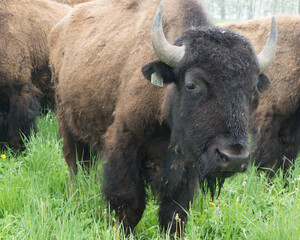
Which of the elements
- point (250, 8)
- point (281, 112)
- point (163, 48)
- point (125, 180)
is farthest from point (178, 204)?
point (250, 8)

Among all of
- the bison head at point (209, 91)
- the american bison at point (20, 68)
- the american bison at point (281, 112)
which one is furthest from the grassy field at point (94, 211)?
the american bison at point (20, 68)

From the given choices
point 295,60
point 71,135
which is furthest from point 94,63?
point 295,60

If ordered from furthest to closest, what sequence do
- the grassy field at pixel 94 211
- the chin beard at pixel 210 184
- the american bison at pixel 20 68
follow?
the american bison at pixel 20 68
the chin beard at pixel 210 184
the grassy field at pixel 94 211

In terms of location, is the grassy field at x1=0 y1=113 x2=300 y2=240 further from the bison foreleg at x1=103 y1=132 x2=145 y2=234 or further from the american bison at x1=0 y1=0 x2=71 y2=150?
the american bison at x1=0 y1=0 x2=71 y2=150

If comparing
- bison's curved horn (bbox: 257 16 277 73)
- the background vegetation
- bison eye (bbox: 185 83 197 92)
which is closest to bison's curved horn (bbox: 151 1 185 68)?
bison eye (bbox: 185 83 197 92)

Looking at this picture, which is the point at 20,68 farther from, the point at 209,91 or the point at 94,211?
the point at 209,91

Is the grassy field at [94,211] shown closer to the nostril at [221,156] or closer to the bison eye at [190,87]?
the nostril at [221,156]

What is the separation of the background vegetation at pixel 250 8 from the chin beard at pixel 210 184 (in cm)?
976

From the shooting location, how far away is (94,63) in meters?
4.73

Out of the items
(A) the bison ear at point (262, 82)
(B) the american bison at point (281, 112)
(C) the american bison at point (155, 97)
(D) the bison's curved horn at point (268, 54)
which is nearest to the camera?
(C) the american bison at point (155, 97)

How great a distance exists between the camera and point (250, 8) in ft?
46.1

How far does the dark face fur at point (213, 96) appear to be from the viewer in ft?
10.1

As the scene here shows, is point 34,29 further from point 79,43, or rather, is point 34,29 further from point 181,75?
point 181,75

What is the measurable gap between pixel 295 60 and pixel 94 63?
109 inches
